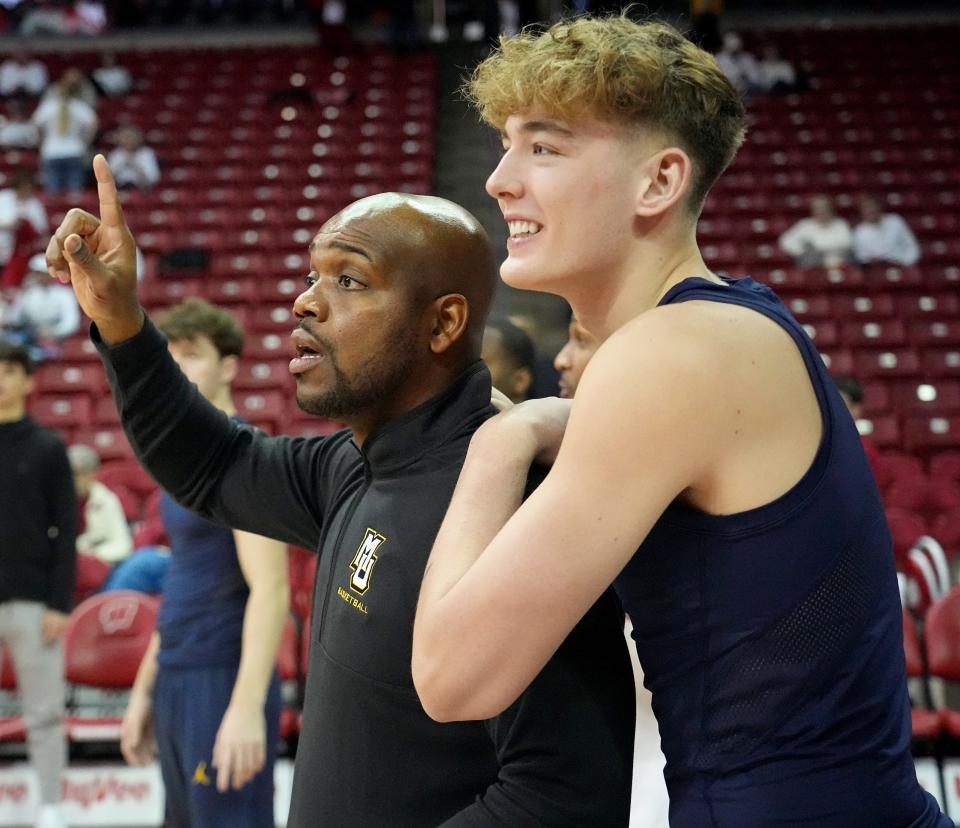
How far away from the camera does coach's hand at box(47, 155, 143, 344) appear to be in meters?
1.69

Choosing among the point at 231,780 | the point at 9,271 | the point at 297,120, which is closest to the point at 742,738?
the point at 231,780

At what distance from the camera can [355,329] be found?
161cm

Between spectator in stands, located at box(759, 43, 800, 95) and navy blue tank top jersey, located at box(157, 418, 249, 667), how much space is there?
1146 cm

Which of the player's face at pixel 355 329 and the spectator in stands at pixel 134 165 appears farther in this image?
the spectator in stands at pixel 134 165

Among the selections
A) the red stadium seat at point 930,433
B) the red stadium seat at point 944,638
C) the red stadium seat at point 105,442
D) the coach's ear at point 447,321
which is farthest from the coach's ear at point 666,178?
the red stadium seat at point 930,433

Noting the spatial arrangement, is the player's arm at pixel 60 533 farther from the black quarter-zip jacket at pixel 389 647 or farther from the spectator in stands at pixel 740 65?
the spectator in stands at pixel 740 65

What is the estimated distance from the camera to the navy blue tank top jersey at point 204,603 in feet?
10.8

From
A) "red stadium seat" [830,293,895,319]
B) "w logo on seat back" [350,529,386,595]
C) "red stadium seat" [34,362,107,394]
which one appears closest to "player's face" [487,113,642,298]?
"w logo on seat back" [350,529,386,595]

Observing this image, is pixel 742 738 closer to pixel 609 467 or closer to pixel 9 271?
pixel 609 467

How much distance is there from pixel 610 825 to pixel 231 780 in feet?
6.54

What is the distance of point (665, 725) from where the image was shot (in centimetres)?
129

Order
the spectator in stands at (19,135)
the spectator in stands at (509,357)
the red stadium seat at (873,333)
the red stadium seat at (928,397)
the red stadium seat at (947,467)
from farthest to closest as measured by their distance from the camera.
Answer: the spectator in stands at (19,135) < the red stadium seat at (873,333) < the red stadium seat at (928,397) < the red stadium seat at (947,467) < the spectator in stands at (509,357)

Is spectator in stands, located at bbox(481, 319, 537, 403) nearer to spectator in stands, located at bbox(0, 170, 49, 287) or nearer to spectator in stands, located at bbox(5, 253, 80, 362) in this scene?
spectator in stands, located at bbox(5, 253, 80, 362)

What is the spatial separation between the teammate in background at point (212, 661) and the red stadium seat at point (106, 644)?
1377mm
